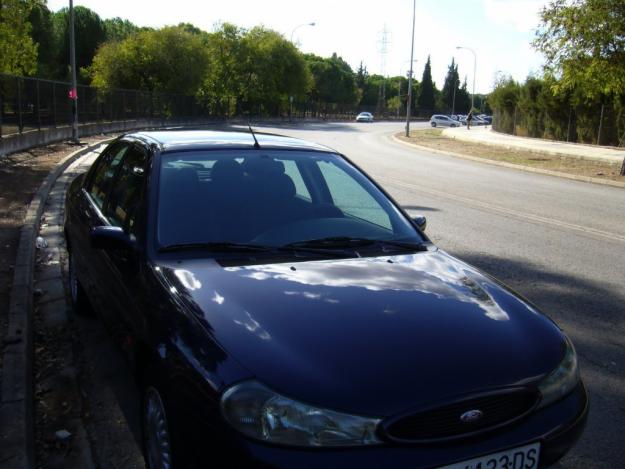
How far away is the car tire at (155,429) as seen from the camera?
258 centimetres

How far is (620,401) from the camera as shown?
3.80m

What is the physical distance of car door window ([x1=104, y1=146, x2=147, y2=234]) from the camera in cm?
356

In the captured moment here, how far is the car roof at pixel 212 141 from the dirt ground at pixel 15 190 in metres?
1.84

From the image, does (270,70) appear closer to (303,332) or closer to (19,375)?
(19,375)

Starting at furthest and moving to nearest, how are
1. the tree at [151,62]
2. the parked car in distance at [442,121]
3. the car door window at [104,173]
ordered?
1. the parked car in distance at [442,121]
2. the tree at [151,62]
3. the car door window at [104,173]

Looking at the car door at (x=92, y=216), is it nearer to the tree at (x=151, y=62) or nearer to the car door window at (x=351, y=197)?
the car door window at (x=351, y=197)

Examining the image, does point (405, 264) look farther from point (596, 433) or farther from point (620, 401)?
point (620, 401)

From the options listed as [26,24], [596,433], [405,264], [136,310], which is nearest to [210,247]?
[136,310]

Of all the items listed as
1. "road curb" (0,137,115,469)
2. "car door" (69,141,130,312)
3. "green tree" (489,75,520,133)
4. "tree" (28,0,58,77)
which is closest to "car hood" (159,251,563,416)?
"road curb" (0,137,115,469)

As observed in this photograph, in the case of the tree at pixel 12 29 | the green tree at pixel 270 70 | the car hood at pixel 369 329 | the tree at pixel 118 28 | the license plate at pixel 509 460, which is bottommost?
the license plate at pixel 509 460

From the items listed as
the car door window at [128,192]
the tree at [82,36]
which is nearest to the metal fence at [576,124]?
the car door window at [128,192]

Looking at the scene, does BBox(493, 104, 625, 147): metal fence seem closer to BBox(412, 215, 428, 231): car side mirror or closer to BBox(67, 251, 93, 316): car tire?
BBox(412, 215, 428, 231): car side mirror

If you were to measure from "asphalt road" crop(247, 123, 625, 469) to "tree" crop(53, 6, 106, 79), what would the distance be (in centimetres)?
6779

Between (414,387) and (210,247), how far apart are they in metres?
1.41
